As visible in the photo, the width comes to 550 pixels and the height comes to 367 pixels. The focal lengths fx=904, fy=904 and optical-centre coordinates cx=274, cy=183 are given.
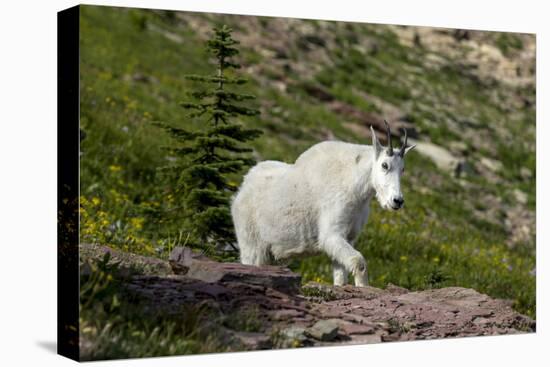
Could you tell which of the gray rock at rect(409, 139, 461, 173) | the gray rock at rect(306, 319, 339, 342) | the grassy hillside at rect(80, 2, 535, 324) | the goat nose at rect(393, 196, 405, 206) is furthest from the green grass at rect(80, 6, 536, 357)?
the goat nose at rect(393, 196, 405, 206)

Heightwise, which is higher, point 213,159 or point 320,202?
point 213,159

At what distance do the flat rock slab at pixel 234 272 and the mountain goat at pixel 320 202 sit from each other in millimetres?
640

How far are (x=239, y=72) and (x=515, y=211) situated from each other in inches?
318

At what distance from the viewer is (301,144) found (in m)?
21.7

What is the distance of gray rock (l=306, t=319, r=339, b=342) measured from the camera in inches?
440

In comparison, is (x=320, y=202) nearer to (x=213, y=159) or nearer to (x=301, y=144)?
(x=213, y=159)

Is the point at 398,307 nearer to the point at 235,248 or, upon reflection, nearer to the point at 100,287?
the point at 235,248

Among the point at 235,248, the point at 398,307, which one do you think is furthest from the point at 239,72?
the point at 398,307

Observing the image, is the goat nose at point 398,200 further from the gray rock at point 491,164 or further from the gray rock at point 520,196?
the gray rock at point 491,164

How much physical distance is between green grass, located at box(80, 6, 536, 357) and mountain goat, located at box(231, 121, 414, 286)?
1477 millimetres

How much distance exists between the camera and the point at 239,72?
23.6m

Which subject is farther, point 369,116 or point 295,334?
point 369,116

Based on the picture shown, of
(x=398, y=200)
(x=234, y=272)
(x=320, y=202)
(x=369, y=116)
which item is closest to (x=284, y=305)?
(x=234, y=272)

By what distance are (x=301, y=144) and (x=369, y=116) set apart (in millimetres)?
3346
